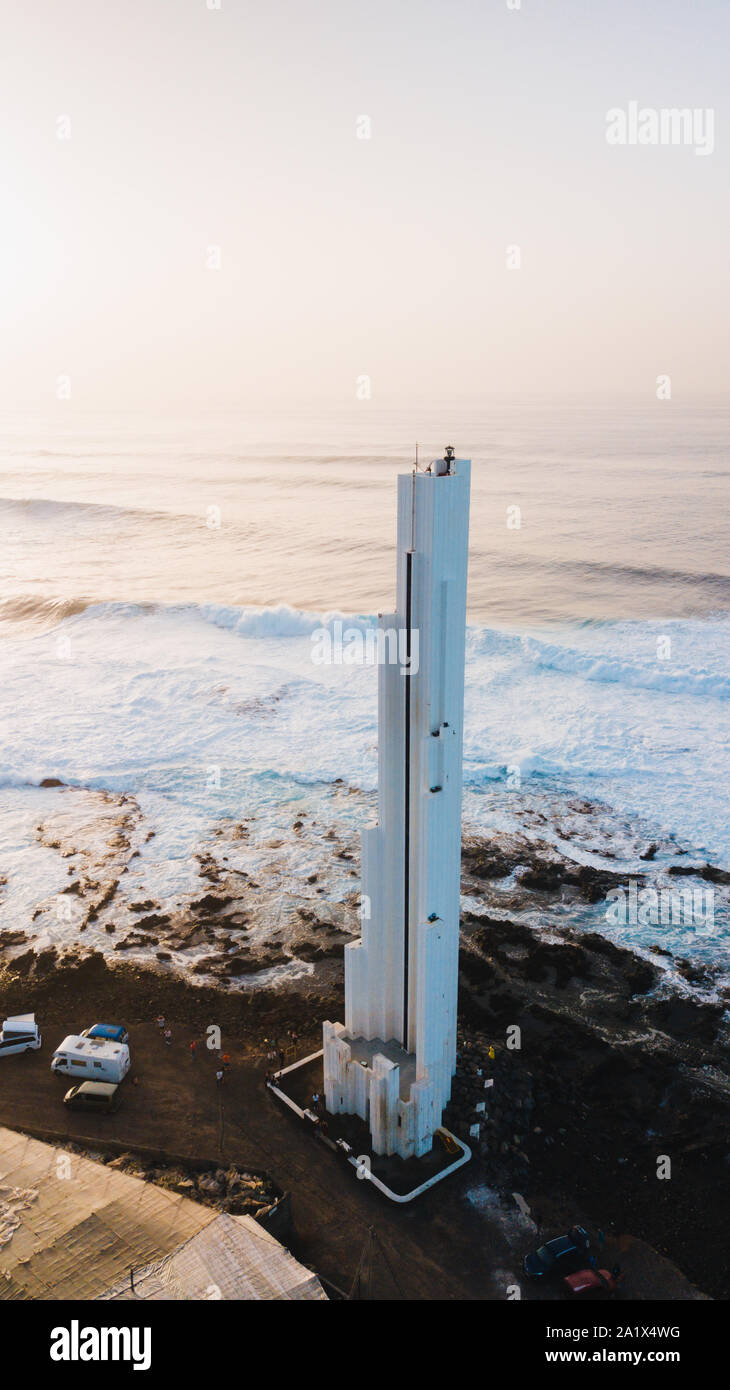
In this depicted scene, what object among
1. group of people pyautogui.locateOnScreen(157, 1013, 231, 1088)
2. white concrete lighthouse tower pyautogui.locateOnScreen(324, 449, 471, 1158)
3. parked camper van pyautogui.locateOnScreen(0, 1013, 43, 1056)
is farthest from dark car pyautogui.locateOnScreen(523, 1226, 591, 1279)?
parked camper van pyautogui.locateOnScreen(0, 1013, 43, 1056)

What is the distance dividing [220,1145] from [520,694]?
3634cm

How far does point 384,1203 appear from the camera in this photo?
68.7 feet

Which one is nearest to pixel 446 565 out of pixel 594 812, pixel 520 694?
pixel 594 812

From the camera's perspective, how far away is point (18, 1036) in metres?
26.2

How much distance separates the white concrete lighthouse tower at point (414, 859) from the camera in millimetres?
19094

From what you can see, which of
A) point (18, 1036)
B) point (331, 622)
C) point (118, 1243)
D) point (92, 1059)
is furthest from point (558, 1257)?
point (331, 622)

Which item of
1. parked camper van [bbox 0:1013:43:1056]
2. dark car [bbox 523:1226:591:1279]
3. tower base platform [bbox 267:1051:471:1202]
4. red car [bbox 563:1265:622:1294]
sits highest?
parked camper van [bbox 0:1013:43:1056]

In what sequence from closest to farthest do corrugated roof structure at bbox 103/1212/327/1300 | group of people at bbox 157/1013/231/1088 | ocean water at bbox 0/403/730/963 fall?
1. corrugated roof structure at bbox 103/1212/327/1300
2. group of people at bbox 157/1013/231/1088
3. ocean water at bbox 0/403/730/963

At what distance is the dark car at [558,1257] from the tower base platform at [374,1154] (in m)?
2.79

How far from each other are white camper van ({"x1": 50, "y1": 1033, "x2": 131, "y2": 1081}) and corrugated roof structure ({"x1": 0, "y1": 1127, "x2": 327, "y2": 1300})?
3.54m

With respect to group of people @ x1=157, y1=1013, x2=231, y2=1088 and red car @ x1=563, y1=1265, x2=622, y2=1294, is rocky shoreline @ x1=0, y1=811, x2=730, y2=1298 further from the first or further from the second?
red car @ x1=563, y1=1265, x2=622, y2=1294

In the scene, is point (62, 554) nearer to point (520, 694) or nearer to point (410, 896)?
point (520, 694)

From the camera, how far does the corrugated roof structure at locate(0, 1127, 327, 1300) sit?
16.9 m
